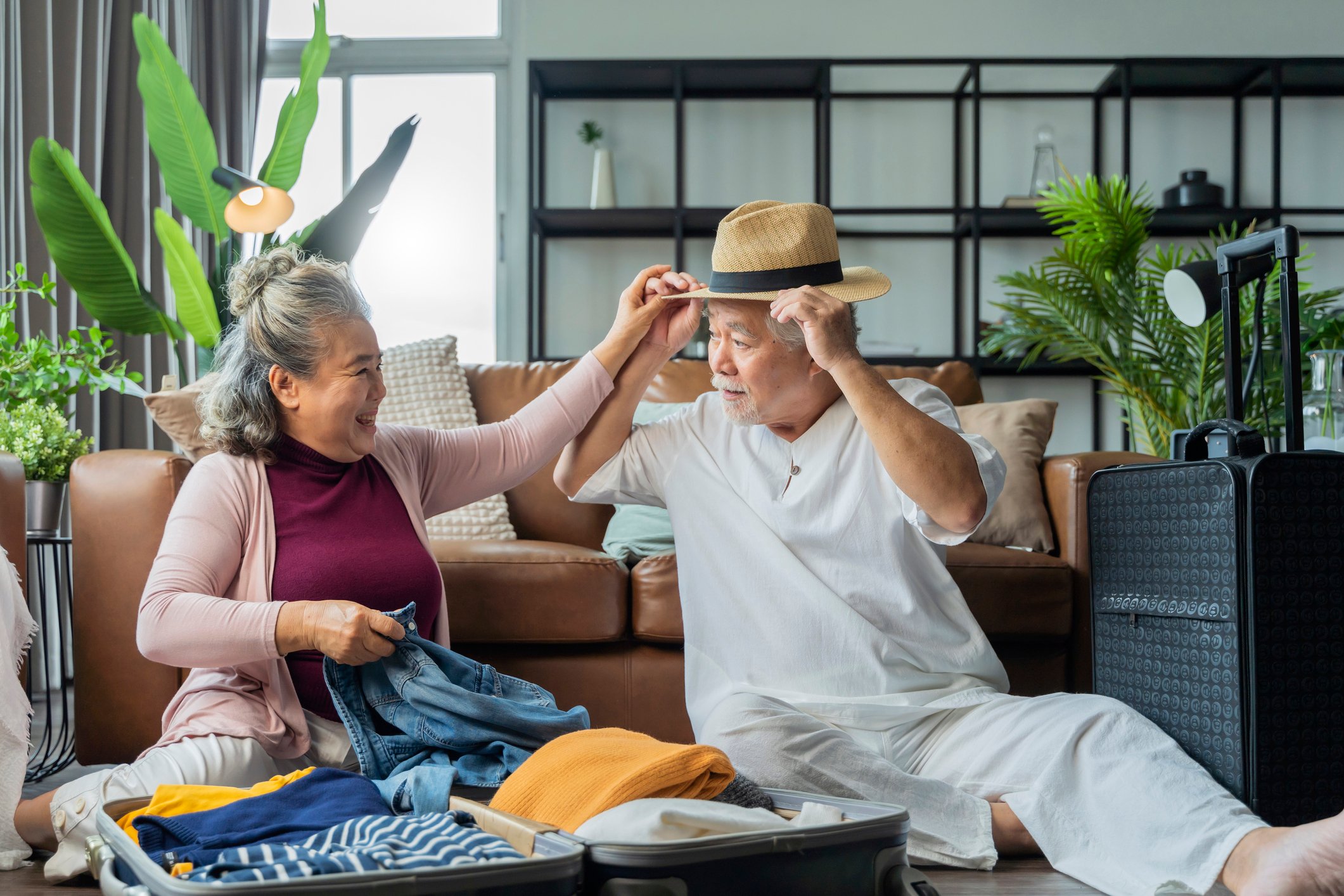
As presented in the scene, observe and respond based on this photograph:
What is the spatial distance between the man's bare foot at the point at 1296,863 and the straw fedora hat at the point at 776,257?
83cm

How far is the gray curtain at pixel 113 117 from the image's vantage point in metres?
3.16

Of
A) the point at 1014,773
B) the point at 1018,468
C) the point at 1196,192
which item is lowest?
the point at 1014,773

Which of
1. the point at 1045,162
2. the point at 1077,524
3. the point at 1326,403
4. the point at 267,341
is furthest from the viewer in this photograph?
the point at 1045,162

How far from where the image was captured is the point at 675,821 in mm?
930

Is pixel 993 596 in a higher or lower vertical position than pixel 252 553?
lower

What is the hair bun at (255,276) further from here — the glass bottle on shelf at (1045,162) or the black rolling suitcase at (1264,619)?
the glass bottle on shelf at (1045,162)

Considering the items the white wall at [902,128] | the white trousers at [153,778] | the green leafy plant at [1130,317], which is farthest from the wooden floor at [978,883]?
the white wall at [902,128]

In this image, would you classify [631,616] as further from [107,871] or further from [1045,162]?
[1045,162]

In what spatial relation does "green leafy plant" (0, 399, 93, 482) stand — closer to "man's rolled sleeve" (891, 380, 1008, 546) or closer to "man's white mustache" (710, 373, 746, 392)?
"man's white mustache" (710, 373, 746, 392)

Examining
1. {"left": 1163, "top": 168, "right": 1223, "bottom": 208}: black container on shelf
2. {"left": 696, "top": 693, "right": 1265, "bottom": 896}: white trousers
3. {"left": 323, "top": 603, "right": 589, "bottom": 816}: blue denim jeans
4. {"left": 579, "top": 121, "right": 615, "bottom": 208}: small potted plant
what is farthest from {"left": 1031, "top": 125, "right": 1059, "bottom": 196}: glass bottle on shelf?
{"left": 323, "top": 603, "right": 589, "bottom": 816}: blue denim jeans

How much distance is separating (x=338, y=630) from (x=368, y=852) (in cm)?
42

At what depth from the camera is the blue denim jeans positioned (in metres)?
1.26

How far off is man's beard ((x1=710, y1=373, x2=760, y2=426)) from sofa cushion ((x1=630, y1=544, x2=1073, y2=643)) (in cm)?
50

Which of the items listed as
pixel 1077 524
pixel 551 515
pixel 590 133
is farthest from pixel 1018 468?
pixel 590 133
